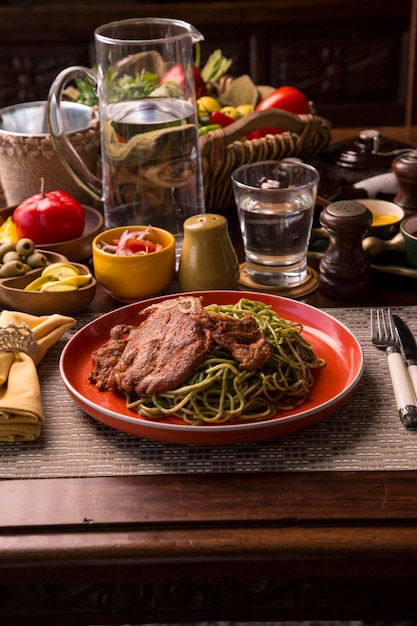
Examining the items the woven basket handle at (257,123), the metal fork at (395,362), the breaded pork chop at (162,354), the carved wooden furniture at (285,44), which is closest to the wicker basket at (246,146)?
the woven basket handle at (257,123)

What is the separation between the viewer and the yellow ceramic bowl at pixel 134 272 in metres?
1.53

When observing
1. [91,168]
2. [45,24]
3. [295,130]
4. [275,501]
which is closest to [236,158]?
[295,130]

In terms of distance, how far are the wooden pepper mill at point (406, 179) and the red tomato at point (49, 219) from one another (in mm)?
707

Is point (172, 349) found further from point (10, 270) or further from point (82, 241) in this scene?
point (82, 241)

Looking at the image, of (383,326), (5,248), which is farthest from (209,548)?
(5,248)

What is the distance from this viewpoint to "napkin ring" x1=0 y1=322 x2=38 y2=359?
1.30 m

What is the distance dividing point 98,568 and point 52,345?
1.68 ft

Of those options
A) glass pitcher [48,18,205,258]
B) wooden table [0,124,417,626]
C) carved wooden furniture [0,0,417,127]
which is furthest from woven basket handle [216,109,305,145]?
carved wooden furniture [0,0,417,127]

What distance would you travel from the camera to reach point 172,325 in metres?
1.23

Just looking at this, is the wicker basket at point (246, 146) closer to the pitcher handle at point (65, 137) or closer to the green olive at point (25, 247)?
the pitcher handle at point (65, 137)

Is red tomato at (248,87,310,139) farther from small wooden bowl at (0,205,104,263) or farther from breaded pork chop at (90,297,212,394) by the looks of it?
breaded pork chop at (90,297,212,394)

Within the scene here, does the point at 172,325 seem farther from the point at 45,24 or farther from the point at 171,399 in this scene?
the point at 45,24

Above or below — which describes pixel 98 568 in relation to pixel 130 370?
below

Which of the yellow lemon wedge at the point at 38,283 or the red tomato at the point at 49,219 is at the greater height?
the red tomato at the point at 49,219
